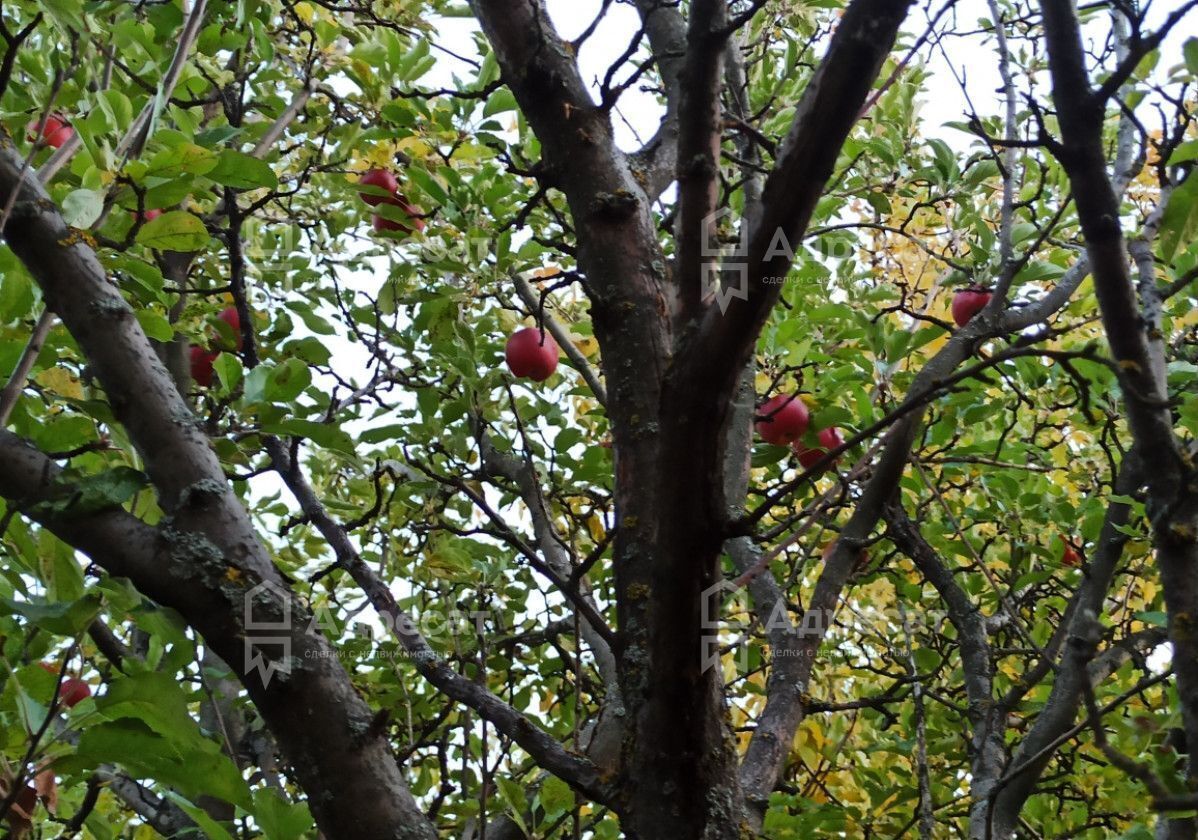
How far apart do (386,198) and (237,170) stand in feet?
3.89

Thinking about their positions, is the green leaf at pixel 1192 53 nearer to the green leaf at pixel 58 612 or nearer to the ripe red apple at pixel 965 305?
the green leaf at pixel 58 612

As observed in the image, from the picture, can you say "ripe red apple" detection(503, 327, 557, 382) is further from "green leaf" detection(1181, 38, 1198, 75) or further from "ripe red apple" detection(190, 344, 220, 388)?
"green leaf" detection(1181, 38, 1198, 75)

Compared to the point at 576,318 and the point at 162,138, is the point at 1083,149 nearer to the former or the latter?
the point at 162,138

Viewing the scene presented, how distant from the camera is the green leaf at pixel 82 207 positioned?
53.5 inches

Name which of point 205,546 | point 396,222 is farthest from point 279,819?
point 396,222

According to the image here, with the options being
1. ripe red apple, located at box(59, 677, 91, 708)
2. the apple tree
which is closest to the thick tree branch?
the apple tree

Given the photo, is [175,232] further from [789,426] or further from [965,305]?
[965,305]

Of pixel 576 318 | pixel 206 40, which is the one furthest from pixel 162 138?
pixel 576 318

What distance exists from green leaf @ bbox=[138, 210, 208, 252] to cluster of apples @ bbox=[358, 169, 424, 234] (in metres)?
0.97

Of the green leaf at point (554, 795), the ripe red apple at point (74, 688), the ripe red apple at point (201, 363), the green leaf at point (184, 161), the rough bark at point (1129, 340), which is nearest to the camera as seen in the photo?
the rough bark at point (1129, 340)

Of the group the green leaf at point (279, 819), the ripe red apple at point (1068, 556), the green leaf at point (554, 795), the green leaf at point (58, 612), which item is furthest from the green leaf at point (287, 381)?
the ripe red apple at point (1068, 556)

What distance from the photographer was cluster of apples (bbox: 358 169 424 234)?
2.67 meters

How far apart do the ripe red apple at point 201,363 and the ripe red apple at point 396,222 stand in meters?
0.59

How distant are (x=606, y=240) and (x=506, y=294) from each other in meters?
1.28
